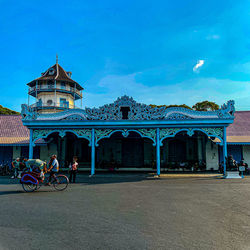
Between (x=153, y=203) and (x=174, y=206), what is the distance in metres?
0.74

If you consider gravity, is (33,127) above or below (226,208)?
above

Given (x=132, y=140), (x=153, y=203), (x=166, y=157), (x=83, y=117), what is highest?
(x=83, y=117)

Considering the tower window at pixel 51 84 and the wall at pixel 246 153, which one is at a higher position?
the tower window at pixel 51 84

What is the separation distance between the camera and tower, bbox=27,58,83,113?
4219 centimetres

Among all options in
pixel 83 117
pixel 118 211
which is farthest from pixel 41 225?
pixel 83 117

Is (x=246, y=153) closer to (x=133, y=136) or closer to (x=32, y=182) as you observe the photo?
(x=133, y=136)

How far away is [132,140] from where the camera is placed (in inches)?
810

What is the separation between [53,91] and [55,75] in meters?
3.81

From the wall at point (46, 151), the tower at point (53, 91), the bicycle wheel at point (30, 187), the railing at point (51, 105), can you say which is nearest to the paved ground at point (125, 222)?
the bicycle wheel at point (30, 187)

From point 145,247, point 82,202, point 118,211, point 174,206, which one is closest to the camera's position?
point 145,247

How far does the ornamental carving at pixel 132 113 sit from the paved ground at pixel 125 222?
765cm

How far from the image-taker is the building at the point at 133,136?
591 inches

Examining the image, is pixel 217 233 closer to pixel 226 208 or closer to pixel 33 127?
pixel 226 208

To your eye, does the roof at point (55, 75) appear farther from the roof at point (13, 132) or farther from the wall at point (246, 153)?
the wall at point (246, 153)
